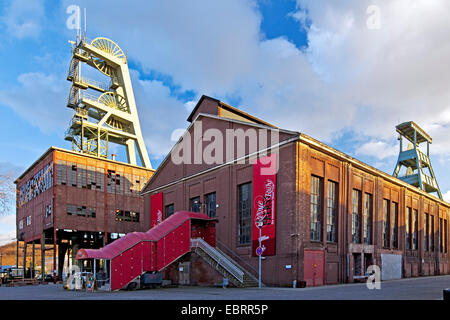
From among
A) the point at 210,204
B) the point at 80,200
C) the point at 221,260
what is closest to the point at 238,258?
the point at 221,260

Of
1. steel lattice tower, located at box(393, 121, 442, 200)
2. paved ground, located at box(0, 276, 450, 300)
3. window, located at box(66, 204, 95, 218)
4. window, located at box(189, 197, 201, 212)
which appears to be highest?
steel lattice tower, located at box(393, 121, 442, 200)

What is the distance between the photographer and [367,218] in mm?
37031

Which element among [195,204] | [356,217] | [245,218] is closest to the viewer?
[245,218]

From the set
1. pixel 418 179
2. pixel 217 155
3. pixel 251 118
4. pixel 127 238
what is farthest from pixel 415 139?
pixel 127 238

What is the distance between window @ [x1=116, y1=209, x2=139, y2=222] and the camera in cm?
5475

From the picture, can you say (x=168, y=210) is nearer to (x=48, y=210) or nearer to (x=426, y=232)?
(x=48, y=210)

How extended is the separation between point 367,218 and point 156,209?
2167cm

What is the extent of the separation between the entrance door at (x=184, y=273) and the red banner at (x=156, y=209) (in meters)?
11.2

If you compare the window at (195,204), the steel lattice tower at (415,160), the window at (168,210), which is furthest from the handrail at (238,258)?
the steel lattice tower at (415,160)

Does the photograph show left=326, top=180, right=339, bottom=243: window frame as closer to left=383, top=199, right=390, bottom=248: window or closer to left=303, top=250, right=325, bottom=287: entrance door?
left=303, top=250, right=325, bottom=287: entrance door

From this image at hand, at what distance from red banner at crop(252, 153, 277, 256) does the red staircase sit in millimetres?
5498

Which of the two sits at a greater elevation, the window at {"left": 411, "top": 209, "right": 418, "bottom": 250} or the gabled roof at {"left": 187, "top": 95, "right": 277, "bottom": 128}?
the gabled roof at {"left": 187, "top": 95, "right": 277, "bottom": 128}

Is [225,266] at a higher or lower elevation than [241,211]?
lower

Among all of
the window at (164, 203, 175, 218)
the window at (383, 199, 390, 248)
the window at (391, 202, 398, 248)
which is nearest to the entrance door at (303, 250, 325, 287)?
the window at (383, 199, 390, 248)
